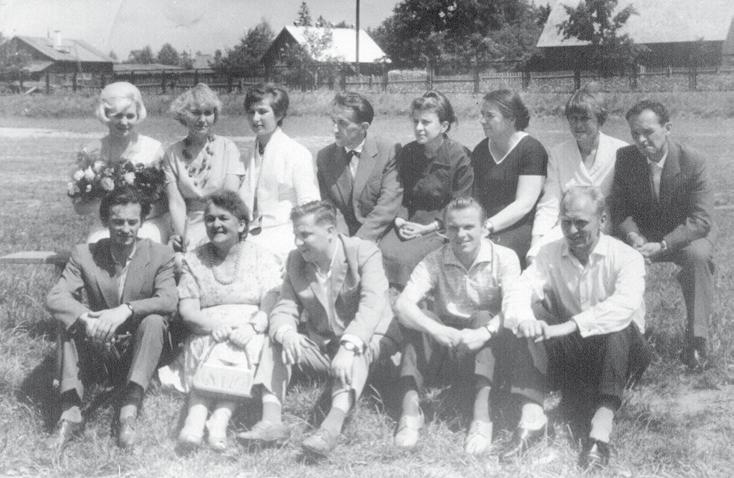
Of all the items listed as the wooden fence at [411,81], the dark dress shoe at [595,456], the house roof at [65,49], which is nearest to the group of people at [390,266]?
the dark dress shoe at [595,456]

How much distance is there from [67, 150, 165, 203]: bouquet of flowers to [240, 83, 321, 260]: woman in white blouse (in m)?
0.64

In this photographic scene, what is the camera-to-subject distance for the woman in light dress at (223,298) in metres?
4.39

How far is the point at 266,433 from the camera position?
13.1 feet

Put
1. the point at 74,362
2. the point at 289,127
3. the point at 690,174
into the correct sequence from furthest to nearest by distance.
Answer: the point at 289,127
the point at 690,174
the point at 74,362

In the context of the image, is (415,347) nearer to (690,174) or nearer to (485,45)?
(690,174)

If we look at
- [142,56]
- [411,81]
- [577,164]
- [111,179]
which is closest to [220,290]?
[111,179]

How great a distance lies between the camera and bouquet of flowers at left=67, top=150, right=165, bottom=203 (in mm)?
5161

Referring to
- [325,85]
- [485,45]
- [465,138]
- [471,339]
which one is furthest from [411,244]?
[485,45]

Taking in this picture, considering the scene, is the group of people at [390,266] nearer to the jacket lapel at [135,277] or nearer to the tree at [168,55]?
the jacket lapel at [135,277]

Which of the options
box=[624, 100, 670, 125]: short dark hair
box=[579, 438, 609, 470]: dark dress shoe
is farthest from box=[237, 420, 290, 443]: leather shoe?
box=[624, 100, 670, 125]: short dark hair

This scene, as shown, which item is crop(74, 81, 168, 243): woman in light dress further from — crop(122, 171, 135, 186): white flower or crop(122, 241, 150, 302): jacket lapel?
crop(122, 241, 150, 302): jacket lapel

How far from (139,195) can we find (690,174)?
3488mm

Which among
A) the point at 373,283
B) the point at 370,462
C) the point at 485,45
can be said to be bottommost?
the point at 370,462

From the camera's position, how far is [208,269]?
4742mm
